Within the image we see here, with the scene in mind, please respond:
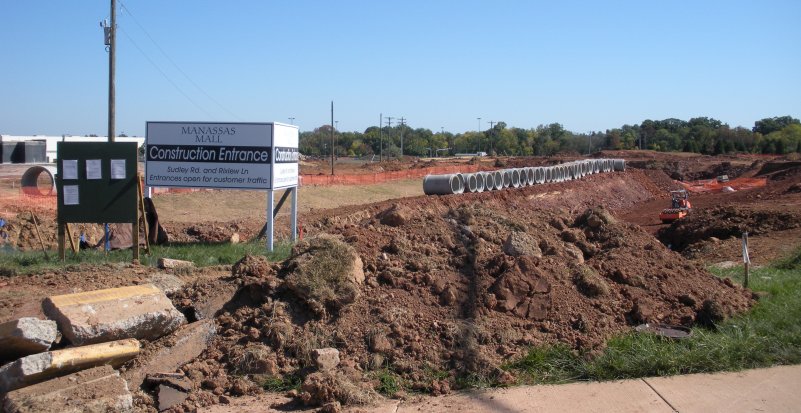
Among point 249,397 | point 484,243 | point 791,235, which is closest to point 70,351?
point 249,397

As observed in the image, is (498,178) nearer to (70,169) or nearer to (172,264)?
(70,169)

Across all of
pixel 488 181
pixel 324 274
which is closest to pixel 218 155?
pixel 324 274

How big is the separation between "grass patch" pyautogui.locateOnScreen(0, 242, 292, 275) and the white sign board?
1.51 metres

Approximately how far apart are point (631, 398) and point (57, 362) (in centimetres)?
451

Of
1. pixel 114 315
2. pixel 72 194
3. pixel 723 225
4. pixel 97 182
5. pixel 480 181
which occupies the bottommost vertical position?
pixel 723 225

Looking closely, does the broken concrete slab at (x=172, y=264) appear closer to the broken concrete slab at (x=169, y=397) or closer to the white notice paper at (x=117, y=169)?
the white notice paper at (x=117, y=169)

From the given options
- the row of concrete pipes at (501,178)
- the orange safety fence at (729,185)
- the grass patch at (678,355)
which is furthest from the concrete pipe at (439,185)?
the orange safety fence at (729,185)

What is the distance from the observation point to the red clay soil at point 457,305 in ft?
21.0

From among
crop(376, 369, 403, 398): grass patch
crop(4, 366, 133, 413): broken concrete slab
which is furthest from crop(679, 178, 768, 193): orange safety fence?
crop(4, 366, 133, 413): broken concrete slab

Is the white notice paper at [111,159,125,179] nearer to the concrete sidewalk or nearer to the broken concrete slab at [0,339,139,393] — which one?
the broken concrete slab at [0,339,139,393]

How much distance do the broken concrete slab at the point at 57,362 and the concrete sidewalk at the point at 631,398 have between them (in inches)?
37.0

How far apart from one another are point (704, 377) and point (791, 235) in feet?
59.0

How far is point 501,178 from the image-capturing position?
110 ft

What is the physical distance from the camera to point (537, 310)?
286 inches
